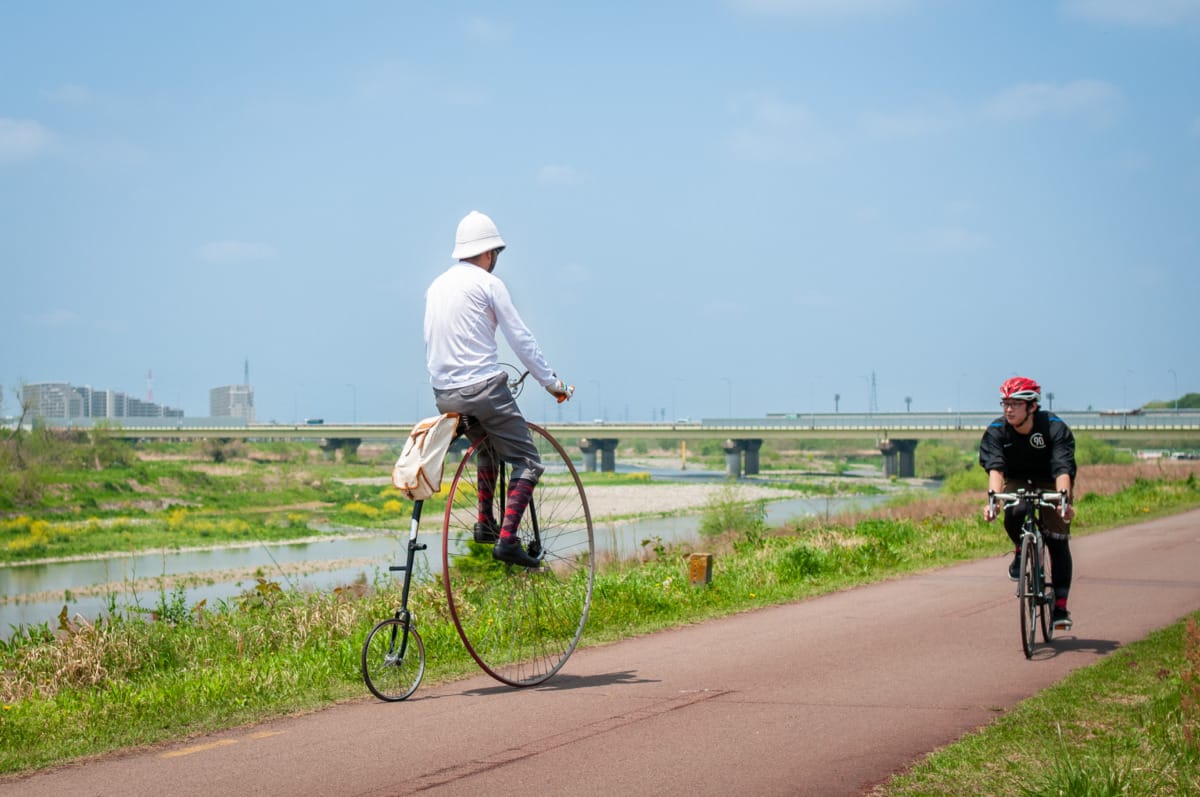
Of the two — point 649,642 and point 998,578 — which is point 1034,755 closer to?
point 649,642

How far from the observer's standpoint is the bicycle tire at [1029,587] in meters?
8.73

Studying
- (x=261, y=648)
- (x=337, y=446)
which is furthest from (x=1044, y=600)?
(x=337, y=446)

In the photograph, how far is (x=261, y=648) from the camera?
10.1 m

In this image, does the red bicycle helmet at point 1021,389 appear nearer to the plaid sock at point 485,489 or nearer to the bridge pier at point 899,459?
the plaid sock at point 485,489

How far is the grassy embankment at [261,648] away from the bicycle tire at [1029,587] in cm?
117

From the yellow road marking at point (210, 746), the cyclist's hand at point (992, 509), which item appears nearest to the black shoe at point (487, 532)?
the yellow road marking at point (210, 746)

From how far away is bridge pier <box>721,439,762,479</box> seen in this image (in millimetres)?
97125

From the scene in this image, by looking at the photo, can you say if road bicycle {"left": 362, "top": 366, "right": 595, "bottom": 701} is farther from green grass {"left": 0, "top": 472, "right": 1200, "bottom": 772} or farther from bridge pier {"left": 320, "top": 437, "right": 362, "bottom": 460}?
bridge pier {"left": 320, "top": 437, "right": 362, "bottom": 460}

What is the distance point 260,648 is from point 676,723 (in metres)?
5.01

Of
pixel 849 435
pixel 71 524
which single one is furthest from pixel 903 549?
pixel 849 435

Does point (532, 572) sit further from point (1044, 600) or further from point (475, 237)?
point (1044, 600)

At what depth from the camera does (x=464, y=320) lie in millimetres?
6930

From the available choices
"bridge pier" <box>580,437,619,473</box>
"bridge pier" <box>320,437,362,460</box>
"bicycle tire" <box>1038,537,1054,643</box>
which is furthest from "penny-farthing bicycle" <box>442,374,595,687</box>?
"bridge pier" <box>320,437,362,460</box>

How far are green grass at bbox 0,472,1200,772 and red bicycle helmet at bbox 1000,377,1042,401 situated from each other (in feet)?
7.26
